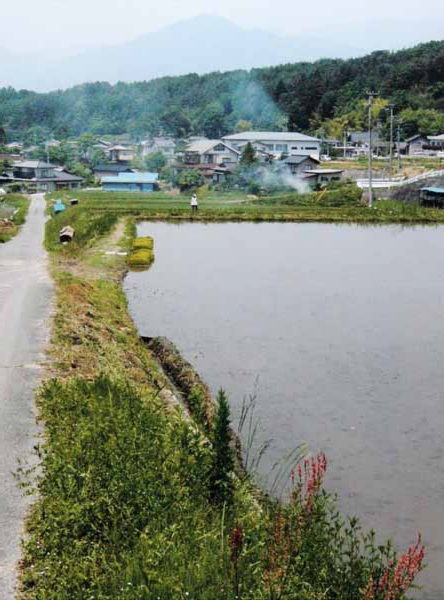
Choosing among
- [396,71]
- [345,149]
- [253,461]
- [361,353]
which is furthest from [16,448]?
[396,71]

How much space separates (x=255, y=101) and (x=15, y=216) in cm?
7112

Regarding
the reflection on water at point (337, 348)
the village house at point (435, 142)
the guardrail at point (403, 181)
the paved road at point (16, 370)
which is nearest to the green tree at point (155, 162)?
the village house at point (435, 142)

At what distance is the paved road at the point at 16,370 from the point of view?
20.0 feet

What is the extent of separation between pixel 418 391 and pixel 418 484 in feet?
9.95

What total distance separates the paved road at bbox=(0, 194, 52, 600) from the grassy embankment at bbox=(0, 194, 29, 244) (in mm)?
5289

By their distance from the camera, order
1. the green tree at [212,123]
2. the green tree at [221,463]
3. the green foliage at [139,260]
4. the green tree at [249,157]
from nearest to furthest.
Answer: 1. the green tree at [221,463]
2. the green foliage at [139,260]
3. the green tree at [249,157]
4. the green tree at [212,123]

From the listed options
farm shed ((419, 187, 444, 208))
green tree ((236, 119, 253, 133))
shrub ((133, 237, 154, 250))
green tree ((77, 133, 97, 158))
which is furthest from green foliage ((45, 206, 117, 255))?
green tree ((236, 119, 253, 133))

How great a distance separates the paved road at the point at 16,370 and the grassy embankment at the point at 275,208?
14741 millimetres

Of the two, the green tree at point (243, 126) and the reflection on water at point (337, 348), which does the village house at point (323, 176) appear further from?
the green tree at point (243, 126)

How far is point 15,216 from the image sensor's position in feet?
110

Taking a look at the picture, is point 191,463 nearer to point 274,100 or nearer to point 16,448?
point 16,448

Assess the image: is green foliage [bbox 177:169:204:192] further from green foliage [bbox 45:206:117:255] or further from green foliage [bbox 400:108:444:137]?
green foliage [bbox 400:108:444:137]

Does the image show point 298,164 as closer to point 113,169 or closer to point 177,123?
point 113,169

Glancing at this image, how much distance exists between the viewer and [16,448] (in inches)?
301
